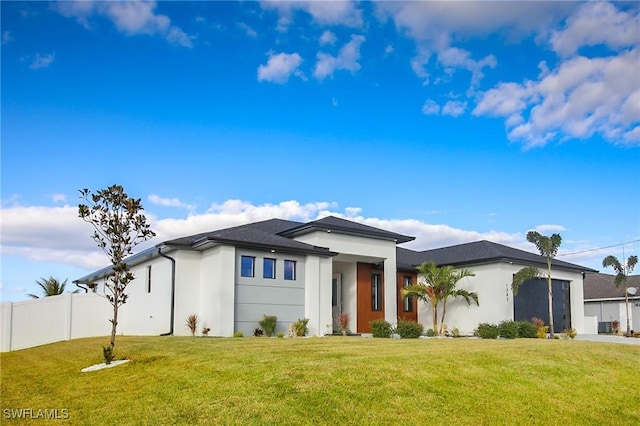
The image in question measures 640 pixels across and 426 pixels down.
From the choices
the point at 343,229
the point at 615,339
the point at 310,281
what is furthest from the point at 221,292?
the point at 615,339

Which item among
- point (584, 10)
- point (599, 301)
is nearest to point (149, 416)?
point (584, 10)

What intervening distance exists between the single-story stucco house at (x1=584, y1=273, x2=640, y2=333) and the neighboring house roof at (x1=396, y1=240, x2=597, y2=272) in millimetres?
8215

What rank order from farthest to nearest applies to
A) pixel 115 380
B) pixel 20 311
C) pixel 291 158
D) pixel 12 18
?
pixel 20 311 < pixel 291 158 < pixel 12 18 < pixel 115 380

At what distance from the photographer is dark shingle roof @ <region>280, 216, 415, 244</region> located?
89.4 ft

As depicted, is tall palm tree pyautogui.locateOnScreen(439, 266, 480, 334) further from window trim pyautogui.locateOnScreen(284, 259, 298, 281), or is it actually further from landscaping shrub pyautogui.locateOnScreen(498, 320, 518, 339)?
window trim pyautogui.locateOnScreen(284, 259, 298, 281)

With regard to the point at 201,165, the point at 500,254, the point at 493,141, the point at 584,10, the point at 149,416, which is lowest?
the point at 149,416

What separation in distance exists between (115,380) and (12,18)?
11412 mm

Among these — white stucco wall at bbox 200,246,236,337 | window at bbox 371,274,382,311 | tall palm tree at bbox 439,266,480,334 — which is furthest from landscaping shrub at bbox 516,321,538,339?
white stucco wall at bbox 200,246,236,337

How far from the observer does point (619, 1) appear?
1933 cm

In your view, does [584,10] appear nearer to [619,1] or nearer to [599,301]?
[619,1]

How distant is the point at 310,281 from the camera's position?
2606 centimetres

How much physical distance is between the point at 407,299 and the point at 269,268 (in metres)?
10.7

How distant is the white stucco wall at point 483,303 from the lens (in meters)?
30.0

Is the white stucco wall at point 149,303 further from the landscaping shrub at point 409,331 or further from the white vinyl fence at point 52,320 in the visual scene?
the landscaping shrub at point 409,331
